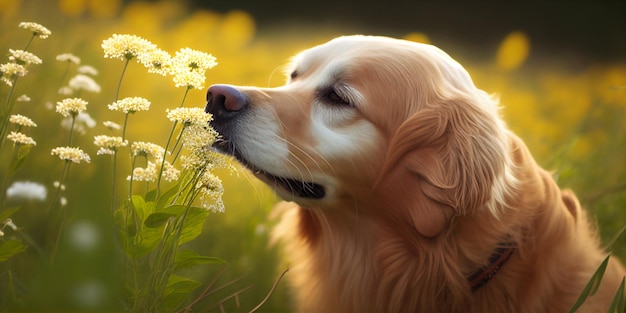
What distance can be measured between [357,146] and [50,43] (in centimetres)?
139

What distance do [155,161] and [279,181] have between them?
21.6 inches

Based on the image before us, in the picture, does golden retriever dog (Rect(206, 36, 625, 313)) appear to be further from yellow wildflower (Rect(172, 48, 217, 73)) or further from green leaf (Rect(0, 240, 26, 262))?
green leaf (Rect(0, 240, 26, 262))

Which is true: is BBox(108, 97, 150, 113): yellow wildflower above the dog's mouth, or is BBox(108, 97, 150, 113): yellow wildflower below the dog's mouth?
above

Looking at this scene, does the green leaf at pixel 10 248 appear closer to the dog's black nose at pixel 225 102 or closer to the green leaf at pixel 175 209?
the green leaf at pixel 175 209

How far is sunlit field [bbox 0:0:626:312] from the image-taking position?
1399mm

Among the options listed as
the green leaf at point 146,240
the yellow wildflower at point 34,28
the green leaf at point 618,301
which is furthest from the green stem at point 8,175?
the green leaf at point 618,301

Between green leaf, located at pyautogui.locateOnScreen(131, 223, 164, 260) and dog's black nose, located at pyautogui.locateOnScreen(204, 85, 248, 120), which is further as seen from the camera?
dog's black nose, located at pyautogui.locateOnScreen(204, 85, 248, 120)

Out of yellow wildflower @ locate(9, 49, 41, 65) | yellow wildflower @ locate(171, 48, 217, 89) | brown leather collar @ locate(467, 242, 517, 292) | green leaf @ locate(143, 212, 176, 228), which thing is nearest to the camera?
green leaf @ locate(143, 212, 176, 228)

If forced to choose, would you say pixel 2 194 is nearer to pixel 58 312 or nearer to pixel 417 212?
pixel 58 312

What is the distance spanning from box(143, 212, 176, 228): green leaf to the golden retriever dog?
21.4 inches

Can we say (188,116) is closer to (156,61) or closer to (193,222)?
(156,61)

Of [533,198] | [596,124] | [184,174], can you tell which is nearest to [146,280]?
[184,174]

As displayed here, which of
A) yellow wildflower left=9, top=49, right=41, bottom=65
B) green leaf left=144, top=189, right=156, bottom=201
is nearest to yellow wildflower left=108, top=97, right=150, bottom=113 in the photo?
green leaf left=144, top=189, right=156, bottom=201

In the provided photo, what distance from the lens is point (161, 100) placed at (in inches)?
155
